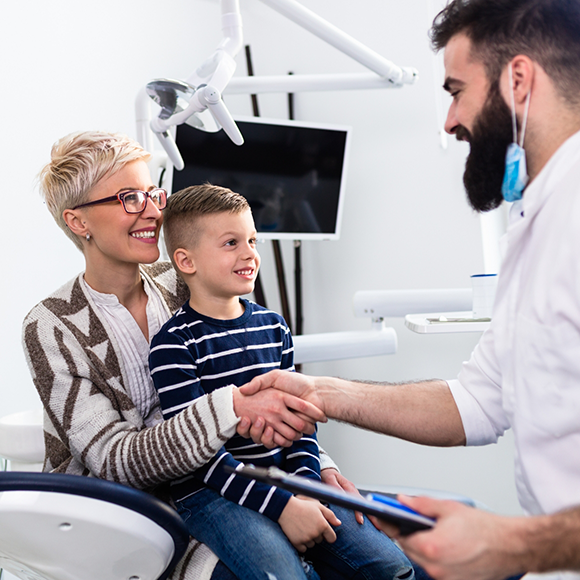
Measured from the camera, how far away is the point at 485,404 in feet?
3.53

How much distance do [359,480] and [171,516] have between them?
207 cm

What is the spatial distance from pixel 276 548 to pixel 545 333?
1.83 feet

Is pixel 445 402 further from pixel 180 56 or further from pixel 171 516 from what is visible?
pixel 180 56

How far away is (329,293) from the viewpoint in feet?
9.55

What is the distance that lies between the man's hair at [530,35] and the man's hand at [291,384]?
2.13 feet

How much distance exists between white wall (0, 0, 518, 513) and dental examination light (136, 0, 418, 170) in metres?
0.61

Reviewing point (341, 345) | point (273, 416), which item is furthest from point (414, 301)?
point (273, 416)

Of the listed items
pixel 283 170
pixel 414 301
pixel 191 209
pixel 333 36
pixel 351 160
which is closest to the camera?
pixel 191 209

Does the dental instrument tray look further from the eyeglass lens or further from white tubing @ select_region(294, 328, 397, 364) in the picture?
white tubing @ select_region(294, 328, 397, 364)

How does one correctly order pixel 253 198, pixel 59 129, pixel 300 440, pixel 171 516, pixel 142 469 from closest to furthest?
pixel 171 516 → pixel 142 469 → pixel 300 440 → pixel 59 129 → pixel 253 198

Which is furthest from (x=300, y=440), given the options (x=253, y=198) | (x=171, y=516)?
(x=253, y=198)

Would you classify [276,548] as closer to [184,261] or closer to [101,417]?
[101,417]

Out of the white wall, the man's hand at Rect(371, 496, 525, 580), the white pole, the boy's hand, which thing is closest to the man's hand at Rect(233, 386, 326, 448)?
the boy's hand

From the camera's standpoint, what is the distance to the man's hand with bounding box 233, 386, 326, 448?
1067mm
